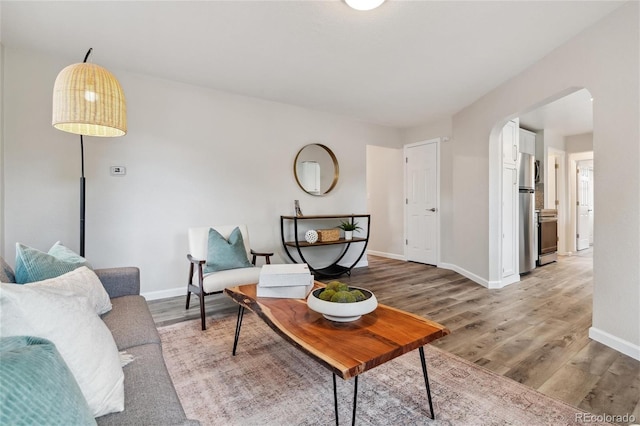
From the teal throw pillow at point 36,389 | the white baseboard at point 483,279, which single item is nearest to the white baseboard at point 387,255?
the white baseboard at point 483,279

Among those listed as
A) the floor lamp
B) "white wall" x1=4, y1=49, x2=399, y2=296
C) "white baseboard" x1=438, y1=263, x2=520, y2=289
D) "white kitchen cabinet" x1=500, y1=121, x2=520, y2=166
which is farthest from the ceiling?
"white baseboard" x1=438, y1=263, x2=520, y2=289

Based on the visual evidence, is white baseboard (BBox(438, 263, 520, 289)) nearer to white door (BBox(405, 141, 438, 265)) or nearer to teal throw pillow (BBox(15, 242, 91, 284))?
white door (BBox(405, 141, 438, 265))

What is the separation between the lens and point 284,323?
1507 millimetres

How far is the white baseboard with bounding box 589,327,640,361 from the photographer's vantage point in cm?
202

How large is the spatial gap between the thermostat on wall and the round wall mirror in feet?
6.49

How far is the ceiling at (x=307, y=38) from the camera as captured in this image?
2.15 meters

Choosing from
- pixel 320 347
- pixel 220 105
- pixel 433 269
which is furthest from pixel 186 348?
pixel 433 269

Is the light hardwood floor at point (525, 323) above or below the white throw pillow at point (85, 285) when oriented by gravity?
below

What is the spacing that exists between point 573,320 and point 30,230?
4.86m

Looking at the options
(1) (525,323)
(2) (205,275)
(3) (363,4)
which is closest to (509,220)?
(1) (525,323)

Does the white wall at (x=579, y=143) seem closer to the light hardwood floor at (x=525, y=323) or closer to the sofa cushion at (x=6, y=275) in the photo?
the light hardwood floor at (x=525, y=323)

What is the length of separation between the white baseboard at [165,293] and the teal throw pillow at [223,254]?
84 cm

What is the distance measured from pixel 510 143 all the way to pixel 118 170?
15.5 feet

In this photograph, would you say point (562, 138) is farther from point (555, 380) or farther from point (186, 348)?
point (186, 348)
